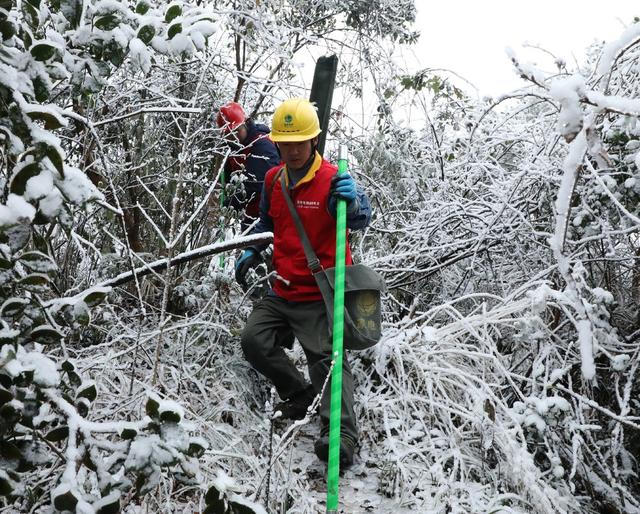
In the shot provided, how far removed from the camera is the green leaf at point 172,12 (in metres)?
2.15

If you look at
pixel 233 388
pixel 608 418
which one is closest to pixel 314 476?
pixel 233 388

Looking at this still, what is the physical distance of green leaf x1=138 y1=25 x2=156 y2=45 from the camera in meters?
2.08

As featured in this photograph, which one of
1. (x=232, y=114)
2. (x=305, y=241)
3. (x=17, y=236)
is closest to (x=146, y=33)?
(x=17, y=236)

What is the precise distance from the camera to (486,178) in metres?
5.37

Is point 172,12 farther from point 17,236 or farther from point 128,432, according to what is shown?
point 128,432

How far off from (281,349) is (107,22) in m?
2.28

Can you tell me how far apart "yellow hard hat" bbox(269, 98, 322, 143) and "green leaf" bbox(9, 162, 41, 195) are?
204 cm

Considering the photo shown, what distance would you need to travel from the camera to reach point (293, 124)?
3.65 meters

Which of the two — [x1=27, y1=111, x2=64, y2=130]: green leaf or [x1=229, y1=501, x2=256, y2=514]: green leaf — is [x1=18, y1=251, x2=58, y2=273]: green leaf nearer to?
[x1=27, y1=111, x2=64, y2=130]: green leaf

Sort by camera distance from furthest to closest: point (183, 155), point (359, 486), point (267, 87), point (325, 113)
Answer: point (267, 87), point (325, 113), point (359, 486), point (183, 155)

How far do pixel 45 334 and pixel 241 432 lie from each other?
1810mm

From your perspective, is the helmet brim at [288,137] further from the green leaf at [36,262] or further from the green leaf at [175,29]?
the green leaf at [36,262]

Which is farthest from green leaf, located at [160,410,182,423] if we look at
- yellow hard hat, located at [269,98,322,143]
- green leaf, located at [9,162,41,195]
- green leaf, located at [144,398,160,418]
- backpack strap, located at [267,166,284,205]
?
backpack strap, located at [267,166,284,205]

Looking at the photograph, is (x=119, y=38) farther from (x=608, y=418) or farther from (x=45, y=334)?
(x=608, y=418)
